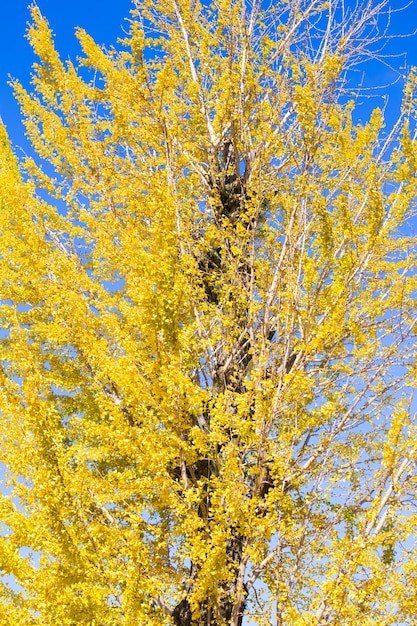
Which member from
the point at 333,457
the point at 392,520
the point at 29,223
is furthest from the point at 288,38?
the point at 392,520

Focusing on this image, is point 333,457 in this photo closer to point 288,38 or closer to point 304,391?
point 304,391

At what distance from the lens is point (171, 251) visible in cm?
518

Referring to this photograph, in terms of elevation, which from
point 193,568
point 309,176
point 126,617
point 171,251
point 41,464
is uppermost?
point 309,176

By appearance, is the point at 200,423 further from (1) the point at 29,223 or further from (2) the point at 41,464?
(1) the point at 29,223

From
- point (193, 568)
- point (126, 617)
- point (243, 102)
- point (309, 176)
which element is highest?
point (243, 102)

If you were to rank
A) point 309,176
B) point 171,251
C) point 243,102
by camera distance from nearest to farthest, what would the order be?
point 171,251 → point 309,176 → point 243,102

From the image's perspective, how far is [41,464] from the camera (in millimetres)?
4980

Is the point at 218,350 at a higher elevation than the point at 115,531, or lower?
higher

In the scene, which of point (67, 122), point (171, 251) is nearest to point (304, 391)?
point (171, 251)

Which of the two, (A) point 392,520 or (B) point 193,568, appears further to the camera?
(B) point 193,568

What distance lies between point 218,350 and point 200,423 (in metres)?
1.05

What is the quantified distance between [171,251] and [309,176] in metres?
1.63

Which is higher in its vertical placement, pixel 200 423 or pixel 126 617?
pixel 200 423

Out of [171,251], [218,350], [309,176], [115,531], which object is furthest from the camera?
[218,350]
